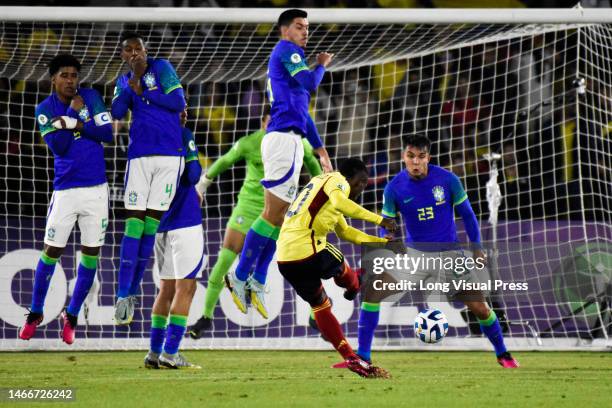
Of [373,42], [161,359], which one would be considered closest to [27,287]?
[161,359]

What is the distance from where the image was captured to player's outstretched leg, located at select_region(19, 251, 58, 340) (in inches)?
294

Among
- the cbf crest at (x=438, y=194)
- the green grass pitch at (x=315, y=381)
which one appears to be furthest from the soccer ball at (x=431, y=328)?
the cbf crest at (x=438, y=194)

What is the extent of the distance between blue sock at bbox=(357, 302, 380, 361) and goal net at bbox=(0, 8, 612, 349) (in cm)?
181

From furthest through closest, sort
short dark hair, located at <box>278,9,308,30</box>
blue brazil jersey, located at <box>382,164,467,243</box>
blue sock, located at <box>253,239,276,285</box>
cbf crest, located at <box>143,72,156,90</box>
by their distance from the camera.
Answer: blue sock, located at <box>253,239,276,285</box>, blue brazil jersey, located at <box>382,164,467,243</box>, short dark hair, located at <box>278,9,308,30</box>, cbf crest, located at <box>143,72,156,90</box>

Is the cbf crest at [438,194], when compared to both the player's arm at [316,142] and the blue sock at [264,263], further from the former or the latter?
the blue sock at [264,263]

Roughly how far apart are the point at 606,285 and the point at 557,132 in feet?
7.90

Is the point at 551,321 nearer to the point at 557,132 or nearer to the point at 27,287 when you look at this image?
the point at 557,132

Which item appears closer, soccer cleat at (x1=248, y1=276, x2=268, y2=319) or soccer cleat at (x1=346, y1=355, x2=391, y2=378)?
soccer cleat at (x1=346, y1=355, x2=391, y2=378)

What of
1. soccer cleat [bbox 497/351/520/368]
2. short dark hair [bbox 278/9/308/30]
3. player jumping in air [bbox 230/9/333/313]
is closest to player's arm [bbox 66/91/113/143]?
player jumping in air [bbox 230/9/333/313]

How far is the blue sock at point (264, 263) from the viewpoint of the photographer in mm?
7977

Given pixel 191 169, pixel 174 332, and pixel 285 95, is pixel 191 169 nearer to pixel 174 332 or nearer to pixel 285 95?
pixel 285 95

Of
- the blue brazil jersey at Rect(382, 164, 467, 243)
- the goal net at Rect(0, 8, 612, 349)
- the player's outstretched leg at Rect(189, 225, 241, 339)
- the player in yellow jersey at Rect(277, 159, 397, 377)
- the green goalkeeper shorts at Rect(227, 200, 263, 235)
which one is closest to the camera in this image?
the player in yellow jersey at Rect(277, 159, 397, 377)

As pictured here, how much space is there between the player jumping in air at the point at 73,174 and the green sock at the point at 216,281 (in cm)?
191

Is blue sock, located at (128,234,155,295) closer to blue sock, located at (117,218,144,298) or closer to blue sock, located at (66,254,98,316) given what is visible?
blue sock, located at (117,218,144,298)
